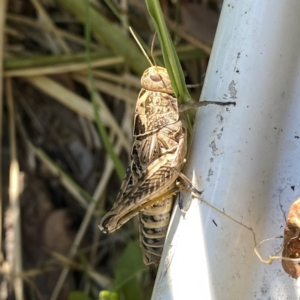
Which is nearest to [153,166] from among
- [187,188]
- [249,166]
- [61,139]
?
[187,188]

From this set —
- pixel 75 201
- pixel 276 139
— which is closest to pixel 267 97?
pixel 276 139

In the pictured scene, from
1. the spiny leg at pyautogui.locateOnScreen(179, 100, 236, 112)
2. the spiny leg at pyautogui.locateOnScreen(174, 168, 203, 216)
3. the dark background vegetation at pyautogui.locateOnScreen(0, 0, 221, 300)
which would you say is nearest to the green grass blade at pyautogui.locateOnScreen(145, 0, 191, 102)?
the spiny leg at pyautogui.locateOnScreen(179, 100, 236, 112)

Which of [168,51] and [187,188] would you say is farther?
[187,188]

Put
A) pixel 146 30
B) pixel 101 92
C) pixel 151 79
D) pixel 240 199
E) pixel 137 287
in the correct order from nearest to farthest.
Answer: pixel 240 199 → pixel 151 79 → pixel 137 287 → pixel 146 30 → pixel 101 92

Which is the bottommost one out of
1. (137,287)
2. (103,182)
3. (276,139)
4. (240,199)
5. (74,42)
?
(137,287)

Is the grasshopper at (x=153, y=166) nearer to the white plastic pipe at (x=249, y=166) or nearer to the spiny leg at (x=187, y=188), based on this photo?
the spiny leg at (x=187, y=188)

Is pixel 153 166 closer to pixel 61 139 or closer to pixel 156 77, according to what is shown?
pixel 156 77

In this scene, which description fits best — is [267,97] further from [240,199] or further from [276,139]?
[240,199]
